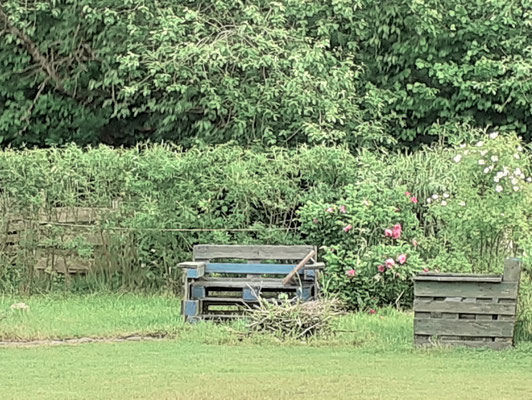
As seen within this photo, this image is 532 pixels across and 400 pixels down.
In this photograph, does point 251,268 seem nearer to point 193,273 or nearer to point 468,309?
point 193,273

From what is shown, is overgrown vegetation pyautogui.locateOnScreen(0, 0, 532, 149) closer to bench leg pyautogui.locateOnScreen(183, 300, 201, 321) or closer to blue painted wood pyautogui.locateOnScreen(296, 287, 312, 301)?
blue painted wood pyautogui.locateOnScreen(296, 287, 312, 301)

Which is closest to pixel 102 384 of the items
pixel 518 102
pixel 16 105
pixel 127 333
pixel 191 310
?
pixel 127 333

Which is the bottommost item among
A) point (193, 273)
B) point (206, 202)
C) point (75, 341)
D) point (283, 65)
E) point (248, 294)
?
point (75, 341)

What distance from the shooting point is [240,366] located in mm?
7309

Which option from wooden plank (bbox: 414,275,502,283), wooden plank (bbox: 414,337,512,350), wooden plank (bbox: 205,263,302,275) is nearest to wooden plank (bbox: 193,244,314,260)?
wooden plank (bbox: 205,263,302,275)

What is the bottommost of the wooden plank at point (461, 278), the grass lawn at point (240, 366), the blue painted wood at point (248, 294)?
the grass lawn at point (240, 366)

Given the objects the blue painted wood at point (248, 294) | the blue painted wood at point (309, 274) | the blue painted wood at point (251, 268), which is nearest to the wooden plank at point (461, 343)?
the blue painted wood at point (309, 274)

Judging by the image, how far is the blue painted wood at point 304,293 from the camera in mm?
9760

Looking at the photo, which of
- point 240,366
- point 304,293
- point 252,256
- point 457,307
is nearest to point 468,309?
point 457,307

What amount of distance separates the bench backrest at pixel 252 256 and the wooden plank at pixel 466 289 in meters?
2.16

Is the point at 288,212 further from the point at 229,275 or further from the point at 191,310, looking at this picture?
the point at 191,310

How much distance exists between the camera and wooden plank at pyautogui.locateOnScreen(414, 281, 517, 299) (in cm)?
821

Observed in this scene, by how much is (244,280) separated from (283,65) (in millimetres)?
5325

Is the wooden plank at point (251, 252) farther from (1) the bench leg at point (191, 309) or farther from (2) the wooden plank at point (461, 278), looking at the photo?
(2) the wooden plank at point (461, 278)
